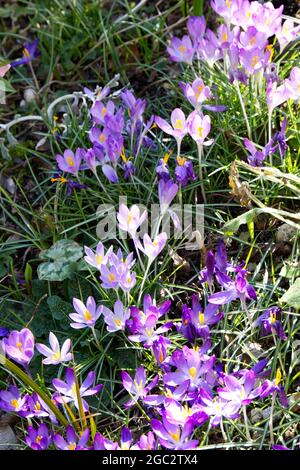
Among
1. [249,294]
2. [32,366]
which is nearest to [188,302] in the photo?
[249,294]

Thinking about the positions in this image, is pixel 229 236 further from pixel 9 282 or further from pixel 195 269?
pixel 9 282

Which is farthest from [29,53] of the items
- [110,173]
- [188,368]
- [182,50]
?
[188,368]

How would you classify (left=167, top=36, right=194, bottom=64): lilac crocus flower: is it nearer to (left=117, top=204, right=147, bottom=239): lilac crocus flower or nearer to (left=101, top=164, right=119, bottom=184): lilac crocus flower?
(left=101, top=164, right=119, bottom=184): lilac crocus flower

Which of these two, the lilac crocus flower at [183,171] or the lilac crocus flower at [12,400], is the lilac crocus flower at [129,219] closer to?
the lilac crocus flower at [183,171]
